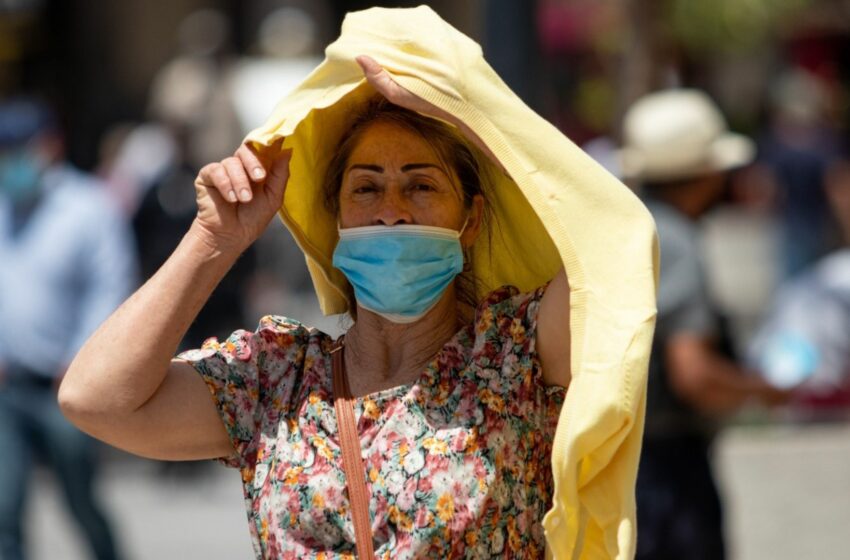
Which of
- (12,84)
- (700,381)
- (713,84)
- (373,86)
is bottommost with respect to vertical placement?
(713,84)

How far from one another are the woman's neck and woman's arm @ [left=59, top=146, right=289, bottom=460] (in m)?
0.27

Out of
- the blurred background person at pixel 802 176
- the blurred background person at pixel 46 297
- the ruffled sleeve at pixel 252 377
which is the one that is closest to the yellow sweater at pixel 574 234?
the ruffled sleeve at pixel 252 377

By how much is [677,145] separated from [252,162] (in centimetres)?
299

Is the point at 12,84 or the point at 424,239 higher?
the point at 424,239

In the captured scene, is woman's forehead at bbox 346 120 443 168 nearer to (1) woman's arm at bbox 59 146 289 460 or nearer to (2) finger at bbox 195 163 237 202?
(1) woman's arm at bbox 59 146 289 460

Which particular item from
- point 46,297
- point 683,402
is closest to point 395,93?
point 683,402

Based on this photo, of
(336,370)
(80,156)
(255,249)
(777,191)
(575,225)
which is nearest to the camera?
(575,225)

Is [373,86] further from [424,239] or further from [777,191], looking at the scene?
[777,191]

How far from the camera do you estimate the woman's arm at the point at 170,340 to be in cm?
303

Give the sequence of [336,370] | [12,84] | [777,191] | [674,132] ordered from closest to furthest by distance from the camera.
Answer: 1. [336,370]
2. [674,132]
3. [777,191]
4. [12,84]

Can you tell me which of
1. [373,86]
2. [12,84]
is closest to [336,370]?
[373,86]

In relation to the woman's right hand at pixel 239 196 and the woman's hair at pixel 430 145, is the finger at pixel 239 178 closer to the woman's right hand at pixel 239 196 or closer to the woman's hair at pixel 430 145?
the woman's right hand at pixel 239 196

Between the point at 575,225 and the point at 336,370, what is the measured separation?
21.0 inches

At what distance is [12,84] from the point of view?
64.5 ft
